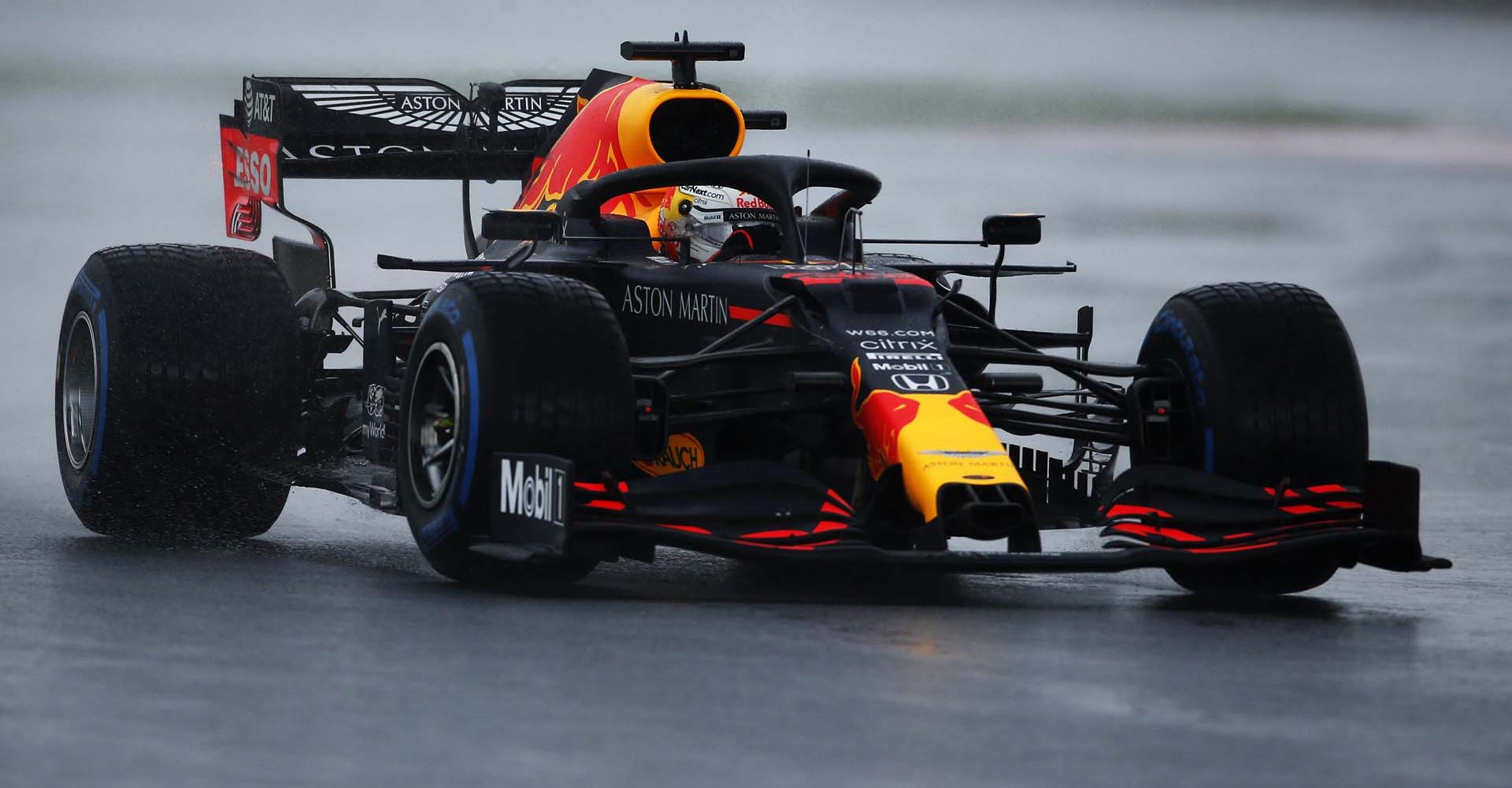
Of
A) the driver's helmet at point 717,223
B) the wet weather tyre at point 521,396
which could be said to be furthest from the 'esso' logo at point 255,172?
the wet weather tyre at point 521,396

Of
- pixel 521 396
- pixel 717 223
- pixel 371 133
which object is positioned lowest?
pixel 521 396

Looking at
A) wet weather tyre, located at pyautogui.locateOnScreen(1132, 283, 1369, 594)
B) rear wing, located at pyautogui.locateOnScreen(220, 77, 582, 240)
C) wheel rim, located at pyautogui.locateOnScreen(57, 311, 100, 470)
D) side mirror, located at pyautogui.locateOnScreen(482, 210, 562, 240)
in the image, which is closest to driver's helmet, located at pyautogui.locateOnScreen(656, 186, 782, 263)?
side mirror, located at pyautogui.locateOnScreen(482, 210, 562, 240)

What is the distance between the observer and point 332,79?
43.4 feet

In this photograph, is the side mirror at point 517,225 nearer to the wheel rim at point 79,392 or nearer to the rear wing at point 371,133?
the wheel rim at point 79,392

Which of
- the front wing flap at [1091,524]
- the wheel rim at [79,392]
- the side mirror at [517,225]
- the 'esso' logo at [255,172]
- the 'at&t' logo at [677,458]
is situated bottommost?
the front wing flap at [1091,524]

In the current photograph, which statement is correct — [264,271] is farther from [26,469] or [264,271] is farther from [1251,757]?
[1251,757]

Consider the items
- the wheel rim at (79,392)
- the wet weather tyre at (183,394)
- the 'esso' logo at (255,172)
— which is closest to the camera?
the wet weather tyre at (183,394)

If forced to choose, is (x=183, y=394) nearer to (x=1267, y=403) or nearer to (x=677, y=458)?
(x=677, y=458)

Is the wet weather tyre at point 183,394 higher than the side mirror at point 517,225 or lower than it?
lower

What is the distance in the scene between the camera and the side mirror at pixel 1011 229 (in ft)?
34.0

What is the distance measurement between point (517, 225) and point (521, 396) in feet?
4.43

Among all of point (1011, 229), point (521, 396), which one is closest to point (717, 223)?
point (1011, 229)

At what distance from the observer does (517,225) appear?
988 centimetres

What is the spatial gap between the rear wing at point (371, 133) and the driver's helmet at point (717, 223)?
2.27 meters
